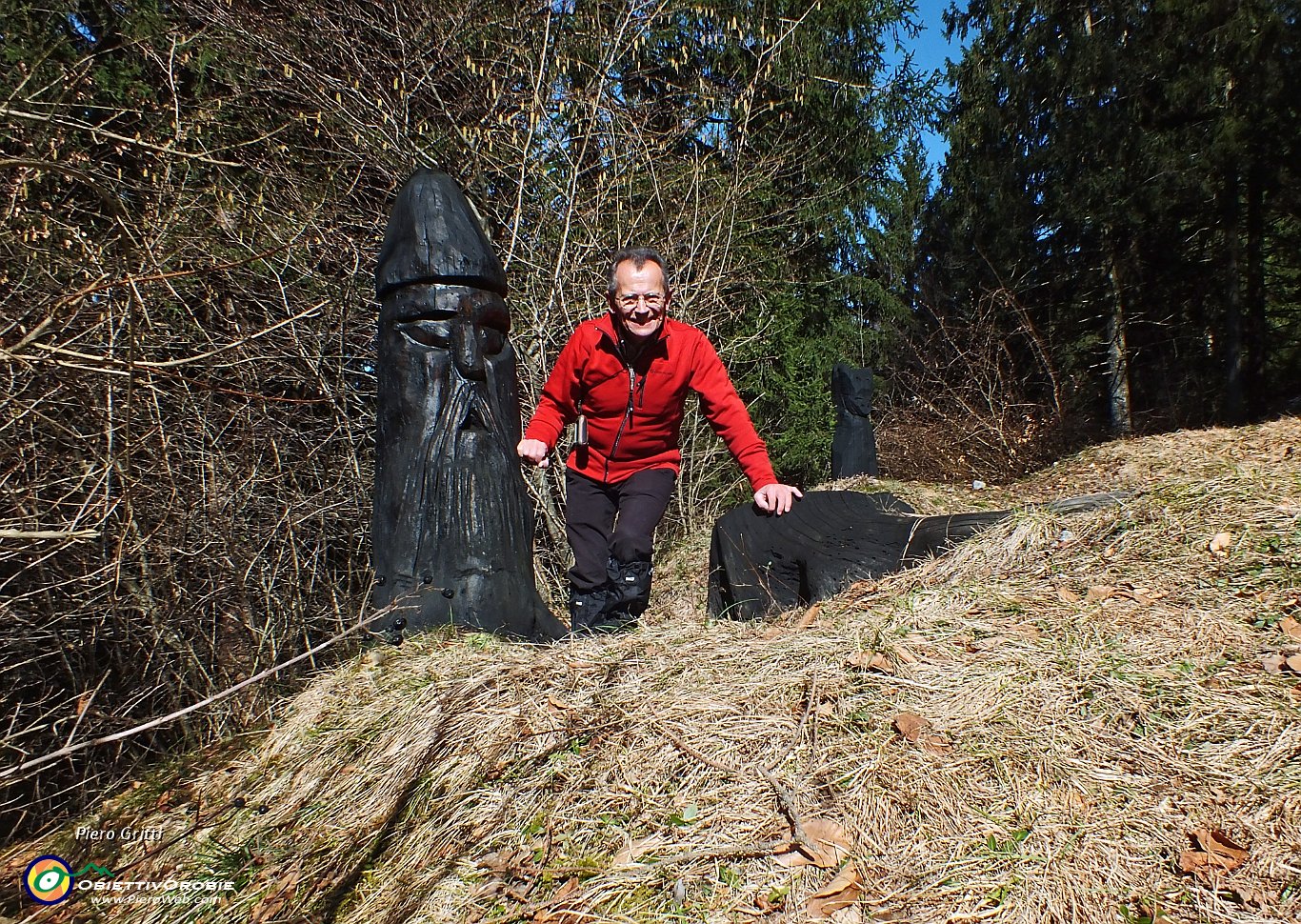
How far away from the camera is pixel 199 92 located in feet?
21.1

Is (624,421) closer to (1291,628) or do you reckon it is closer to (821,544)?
(821,544)

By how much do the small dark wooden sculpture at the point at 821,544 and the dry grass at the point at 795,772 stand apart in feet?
2.52

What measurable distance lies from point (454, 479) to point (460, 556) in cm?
34

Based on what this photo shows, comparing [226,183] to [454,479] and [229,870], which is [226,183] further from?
[229,870]

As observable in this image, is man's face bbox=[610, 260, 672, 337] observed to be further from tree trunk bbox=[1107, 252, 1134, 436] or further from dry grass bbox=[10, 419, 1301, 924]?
tree trunk bbox=[1107, 252, 1134, 436]

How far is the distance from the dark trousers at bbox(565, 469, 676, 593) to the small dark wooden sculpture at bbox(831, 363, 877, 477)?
22.4 ft

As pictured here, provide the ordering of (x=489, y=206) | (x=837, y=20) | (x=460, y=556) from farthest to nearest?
(x=837, y=20), (x=489, y=206), (x=460, y=556)

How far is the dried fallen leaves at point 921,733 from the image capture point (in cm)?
216

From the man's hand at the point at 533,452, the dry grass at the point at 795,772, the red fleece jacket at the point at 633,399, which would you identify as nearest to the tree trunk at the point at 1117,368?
the dry grass at the point at 795,772

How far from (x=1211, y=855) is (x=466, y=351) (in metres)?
3.08

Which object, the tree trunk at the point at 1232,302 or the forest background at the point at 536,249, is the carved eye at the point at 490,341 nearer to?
the forest background at the point at 536,249

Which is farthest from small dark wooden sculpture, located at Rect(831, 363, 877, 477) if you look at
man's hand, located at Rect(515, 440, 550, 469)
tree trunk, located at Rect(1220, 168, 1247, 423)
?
man's hand, located at Rect(515, 440, 550, 469)

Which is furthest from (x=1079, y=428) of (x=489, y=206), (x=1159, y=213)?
(x=489, y=206)

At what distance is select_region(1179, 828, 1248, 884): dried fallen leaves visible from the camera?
1771 mm
